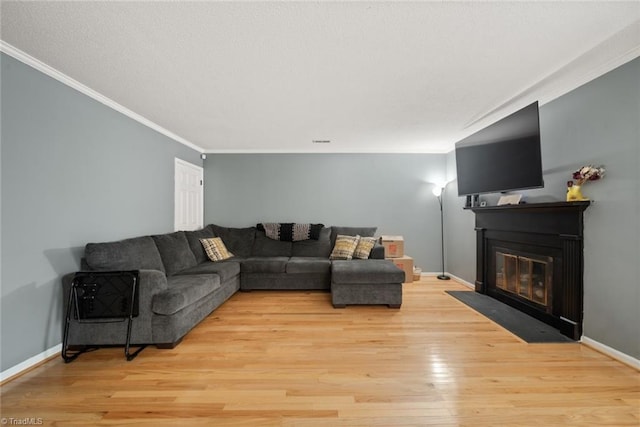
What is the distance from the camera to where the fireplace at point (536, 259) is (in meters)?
2.34

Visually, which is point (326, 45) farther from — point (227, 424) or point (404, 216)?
point (404, 216)

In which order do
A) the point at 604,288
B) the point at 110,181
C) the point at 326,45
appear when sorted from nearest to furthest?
the point at 326,45 < the point at 604,288 < the point at 110,181

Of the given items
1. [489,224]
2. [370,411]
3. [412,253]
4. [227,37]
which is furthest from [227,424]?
[412,253]

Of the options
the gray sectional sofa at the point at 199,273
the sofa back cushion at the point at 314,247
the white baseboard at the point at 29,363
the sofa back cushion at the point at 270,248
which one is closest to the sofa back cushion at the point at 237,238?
the gray sectional sofa at the point at 199,273

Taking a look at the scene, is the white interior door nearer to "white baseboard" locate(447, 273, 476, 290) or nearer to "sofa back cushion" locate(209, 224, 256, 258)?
"sofa back cushion" locate(209, 224, 256, 258)

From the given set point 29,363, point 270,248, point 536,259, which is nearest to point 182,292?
point 29,363

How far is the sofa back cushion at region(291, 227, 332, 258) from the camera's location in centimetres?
441

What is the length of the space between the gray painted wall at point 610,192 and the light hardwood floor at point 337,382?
33cm

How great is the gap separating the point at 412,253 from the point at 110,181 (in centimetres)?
471

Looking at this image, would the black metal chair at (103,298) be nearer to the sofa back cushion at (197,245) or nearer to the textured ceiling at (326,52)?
the sofa back cushion at (197,245)

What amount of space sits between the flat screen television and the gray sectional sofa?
156 centimetres

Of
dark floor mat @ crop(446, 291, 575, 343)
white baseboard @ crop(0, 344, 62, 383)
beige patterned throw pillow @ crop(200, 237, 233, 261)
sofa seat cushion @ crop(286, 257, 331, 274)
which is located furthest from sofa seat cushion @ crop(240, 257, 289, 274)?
dark floor mat @ crop(446, 291, 575, 343)

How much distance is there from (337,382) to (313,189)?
3.55 meters

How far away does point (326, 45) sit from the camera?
181 cm
